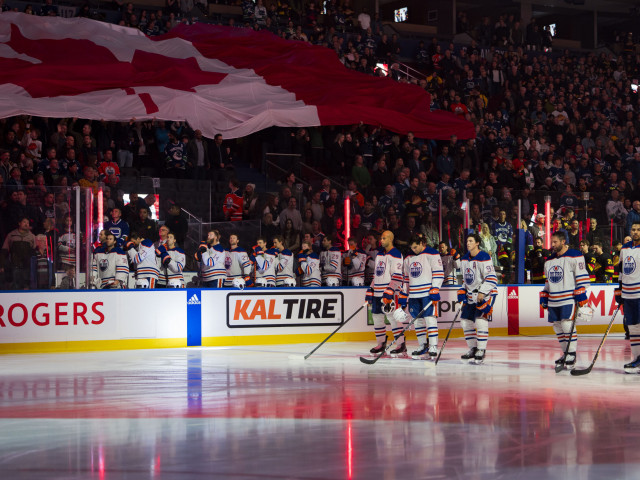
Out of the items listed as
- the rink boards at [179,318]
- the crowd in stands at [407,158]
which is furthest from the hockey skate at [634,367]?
the crowd in stands at [407,158]

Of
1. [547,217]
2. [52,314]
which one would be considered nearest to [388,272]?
[52,314]

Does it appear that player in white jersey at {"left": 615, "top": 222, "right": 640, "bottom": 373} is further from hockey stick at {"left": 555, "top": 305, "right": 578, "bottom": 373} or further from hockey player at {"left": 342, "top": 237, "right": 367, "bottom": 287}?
hockey player at {"left": 342, "top": 237, "right": 367, "bottom": 287}

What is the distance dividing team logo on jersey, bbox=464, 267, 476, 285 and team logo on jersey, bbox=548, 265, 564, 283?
3.69 feet

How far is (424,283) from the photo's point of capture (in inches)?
518

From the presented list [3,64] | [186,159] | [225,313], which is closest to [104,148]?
[186,159]

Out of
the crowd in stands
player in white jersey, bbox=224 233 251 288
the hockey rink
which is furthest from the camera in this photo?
the crowd in stands

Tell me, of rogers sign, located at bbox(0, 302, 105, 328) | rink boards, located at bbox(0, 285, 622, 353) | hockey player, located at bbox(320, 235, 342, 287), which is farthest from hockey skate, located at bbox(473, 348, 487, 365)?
rogers sign, located at bbox(0, 302, 105, 328)

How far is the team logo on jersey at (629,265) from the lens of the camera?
11.4 metres

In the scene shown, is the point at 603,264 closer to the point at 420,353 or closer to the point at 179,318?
the point at 420,353

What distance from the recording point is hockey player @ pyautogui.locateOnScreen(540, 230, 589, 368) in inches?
458

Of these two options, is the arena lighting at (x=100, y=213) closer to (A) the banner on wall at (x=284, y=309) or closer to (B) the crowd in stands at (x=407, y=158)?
(B) the crowd in stands at (x=407, y=158)

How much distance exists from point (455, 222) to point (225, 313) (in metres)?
4.51

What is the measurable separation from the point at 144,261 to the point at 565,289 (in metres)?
6.99

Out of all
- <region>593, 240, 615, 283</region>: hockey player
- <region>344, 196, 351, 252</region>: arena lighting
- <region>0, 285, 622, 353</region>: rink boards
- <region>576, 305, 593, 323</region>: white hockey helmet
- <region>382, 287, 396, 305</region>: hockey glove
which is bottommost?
<region>0, 285, 622, 353</region>: rink boards
